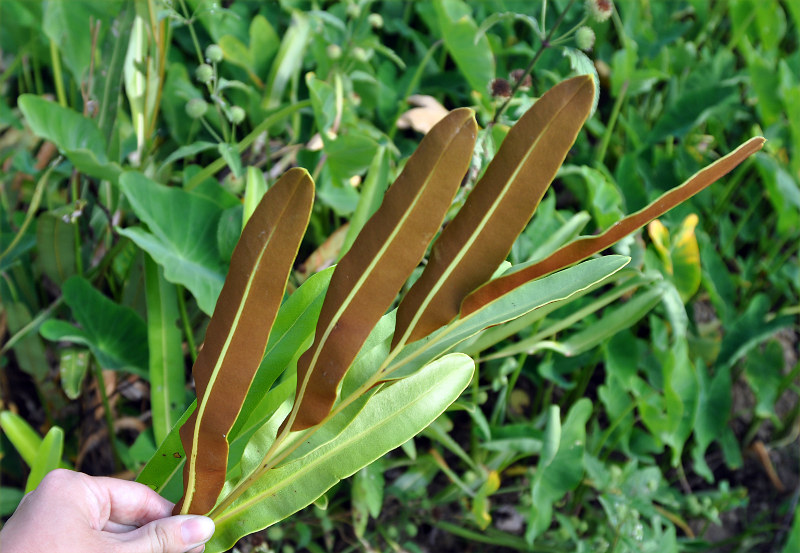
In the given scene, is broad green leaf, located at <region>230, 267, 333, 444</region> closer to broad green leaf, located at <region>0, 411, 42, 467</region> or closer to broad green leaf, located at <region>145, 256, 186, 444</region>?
broad green leaf, located at <region>145, 256, 186, 444</region>

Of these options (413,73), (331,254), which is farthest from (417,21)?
(331,254)

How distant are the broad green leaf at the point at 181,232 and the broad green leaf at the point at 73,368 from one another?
218 mm

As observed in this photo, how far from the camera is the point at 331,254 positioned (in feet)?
3.47

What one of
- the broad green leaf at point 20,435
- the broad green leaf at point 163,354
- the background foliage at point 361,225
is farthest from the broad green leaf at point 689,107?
the broad green leaf at point 20,435

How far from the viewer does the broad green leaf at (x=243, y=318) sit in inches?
19.3

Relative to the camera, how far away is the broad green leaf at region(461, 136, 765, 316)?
Answer: 501mm

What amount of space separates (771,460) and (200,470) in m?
1.26

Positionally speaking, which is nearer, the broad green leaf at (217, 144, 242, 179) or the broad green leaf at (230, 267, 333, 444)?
the broad green leaf at (230, 267, 333, 444)

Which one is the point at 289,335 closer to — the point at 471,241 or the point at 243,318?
the point at 243,318

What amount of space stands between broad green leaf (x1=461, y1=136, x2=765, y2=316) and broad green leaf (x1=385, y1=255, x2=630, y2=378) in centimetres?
3

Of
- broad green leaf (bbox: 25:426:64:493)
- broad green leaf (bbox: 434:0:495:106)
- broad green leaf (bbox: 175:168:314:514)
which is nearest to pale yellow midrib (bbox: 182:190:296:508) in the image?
broad green leaf (bbox: 175:168:314:514)

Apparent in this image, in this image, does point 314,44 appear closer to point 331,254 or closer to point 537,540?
point 331,254

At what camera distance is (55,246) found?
3.41 ft

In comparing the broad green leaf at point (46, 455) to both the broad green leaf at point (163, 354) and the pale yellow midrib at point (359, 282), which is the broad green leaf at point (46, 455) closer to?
the broad green leaf at point (163, 354)
